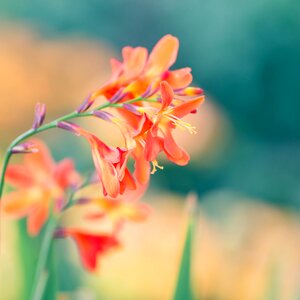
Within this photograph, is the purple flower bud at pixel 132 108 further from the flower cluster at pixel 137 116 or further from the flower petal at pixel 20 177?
the flower petal at pixel 20 177

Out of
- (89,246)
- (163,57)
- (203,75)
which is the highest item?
(203,75)

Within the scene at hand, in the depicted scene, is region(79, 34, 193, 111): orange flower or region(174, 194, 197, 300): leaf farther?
region(174, 194, 197, 300): leaf

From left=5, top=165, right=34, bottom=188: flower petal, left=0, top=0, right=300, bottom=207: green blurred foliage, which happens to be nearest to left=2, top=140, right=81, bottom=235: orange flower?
left=5, top=165, right=34, bottom=188: flower petal

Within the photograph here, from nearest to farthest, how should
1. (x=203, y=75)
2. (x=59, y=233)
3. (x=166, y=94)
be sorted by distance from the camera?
1. (x=166, y=94)
2. (x=59, y=233)
3. (x=203, y=75)

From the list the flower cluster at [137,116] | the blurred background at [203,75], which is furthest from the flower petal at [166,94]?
the blurred background at [203,75]

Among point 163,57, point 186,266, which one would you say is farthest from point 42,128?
point 186,266

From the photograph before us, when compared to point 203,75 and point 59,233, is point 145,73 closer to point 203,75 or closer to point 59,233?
point 59,233

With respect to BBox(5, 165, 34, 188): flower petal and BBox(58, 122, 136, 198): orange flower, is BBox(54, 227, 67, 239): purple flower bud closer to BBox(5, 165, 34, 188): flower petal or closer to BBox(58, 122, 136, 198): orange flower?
BBox(5, 165, 34, 188): flower petal

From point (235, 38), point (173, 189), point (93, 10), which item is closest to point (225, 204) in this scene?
point (173, 189)
